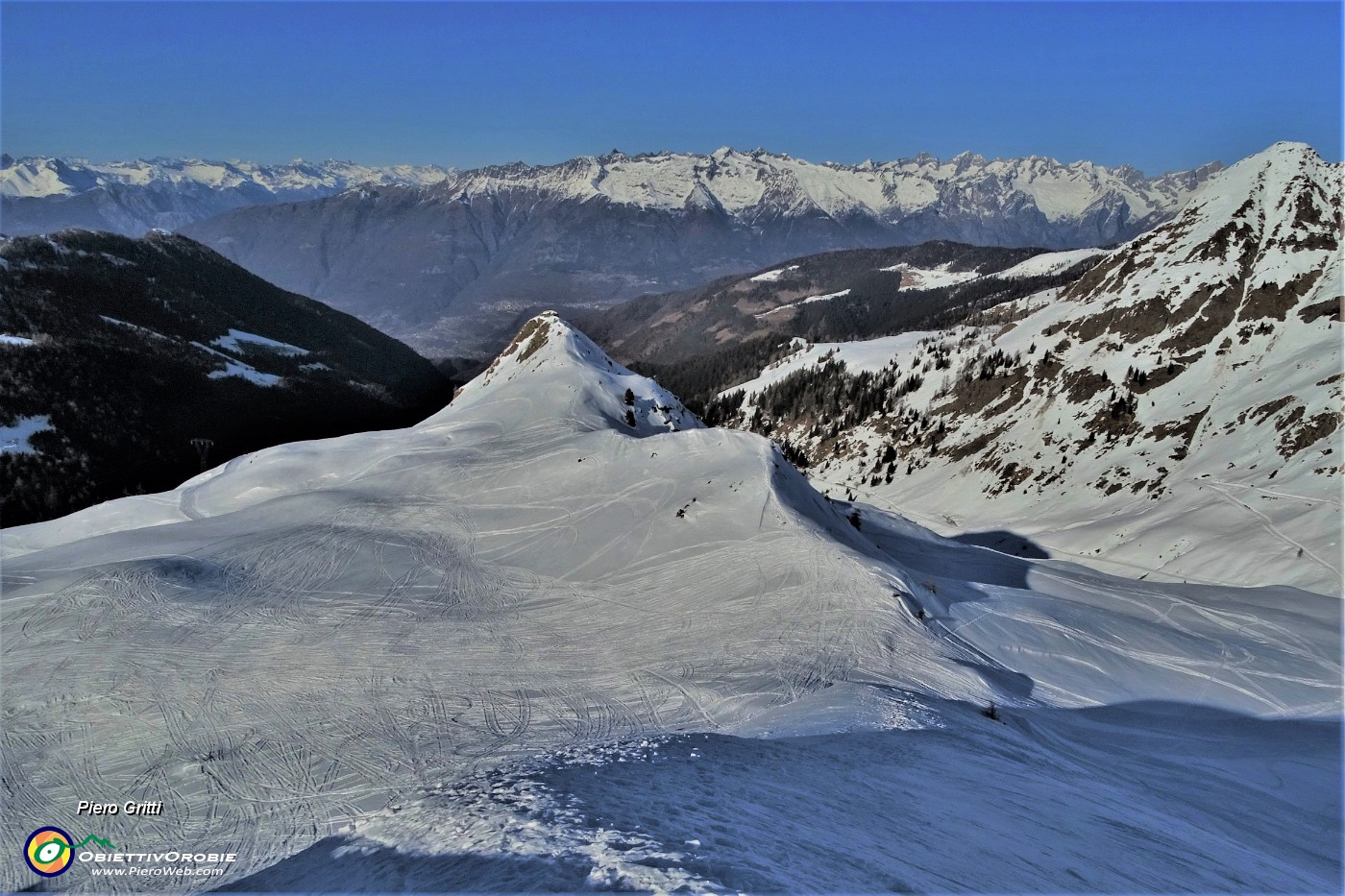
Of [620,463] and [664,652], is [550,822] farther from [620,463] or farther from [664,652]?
[620,463]

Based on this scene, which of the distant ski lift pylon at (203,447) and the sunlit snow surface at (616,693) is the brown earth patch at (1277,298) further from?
the distant ski lift pylon at (203,447)

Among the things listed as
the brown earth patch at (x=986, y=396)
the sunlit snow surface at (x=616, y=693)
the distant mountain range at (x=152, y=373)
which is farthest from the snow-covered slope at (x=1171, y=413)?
the distant mountain range at (x=152, y=373)

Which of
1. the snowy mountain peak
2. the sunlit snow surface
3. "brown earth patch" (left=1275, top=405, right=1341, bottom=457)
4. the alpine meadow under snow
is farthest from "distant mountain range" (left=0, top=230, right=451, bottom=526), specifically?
"brown earth patch" (left=1275, top=405, right=1341, bottom=457)

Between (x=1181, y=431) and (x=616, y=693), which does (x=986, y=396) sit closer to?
(x=1181, y=431)

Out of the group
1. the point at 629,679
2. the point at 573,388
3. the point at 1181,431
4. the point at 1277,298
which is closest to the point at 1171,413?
the point at 1181,431

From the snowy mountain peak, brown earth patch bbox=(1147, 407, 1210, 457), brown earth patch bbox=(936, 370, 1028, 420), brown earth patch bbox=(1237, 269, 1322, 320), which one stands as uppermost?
brown earth patch bbox=(1237, 269, 1322, 320)

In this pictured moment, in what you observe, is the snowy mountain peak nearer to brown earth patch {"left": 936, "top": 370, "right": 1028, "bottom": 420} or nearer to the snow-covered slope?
the snow-covered slope
